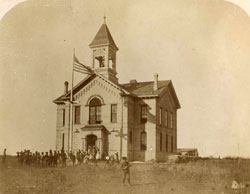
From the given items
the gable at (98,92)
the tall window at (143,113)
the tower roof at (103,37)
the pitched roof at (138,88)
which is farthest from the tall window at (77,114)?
the tower roof at (103,37)

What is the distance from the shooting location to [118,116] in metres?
6.21

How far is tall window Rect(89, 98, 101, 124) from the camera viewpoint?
672 cm

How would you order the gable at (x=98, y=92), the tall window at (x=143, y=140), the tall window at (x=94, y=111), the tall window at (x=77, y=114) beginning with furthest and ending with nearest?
the gable at (x=98, y=92)
the tall window at (x=94, y=111)
the tall window at (x=77, y=114)
the tall window at (x=143, y=140)

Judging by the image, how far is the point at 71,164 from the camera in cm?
577

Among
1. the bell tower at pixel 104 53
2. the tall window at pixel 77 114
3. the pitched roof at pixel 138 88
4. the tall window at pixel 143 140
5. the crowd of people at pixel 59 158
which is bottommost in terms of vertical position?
the crowd of people at pixel 59 158

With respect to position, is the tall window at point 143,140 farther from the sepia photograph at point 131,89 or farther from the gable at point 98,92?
the gable at point 98,92

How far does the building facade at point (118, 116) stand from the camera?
6164 mm

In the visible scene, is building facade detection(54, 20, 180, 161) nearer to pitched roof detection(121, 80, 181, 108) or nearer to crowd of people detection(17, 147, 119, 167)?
pitched roof detection(121, 80, 181, 108)

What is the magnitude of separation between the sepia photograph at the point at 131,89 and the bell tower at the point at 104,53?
57 millimetres

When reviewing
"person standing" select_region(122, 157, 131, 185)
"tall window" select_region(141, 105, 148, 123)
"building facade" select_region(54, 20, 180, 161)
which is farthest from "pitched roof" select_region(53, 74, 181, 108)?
"person standing" select_region(122, 157, 131, 185)

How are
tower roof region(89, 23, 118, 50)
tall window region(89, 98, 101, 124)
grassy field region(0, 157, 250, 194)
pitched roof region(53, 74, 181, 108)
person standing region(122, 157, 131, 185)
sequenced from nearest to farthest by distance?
grassy field region(0, 157, 250, 194) < person standing region(122, 157, 131, 185) < pitched roof region(53, 74, 181, 108) < tower roof region(89, 23, 118, 50) < tall window region(89, 98, 101, 124)

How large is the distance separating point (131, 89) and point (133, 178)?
1.71 metres

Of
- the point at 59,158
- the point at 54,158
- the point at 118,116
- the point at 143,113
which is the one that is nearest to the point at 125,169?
the point at 118,116

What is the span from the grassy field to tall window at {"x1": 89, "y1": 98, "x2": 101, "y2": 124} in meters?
1.00
